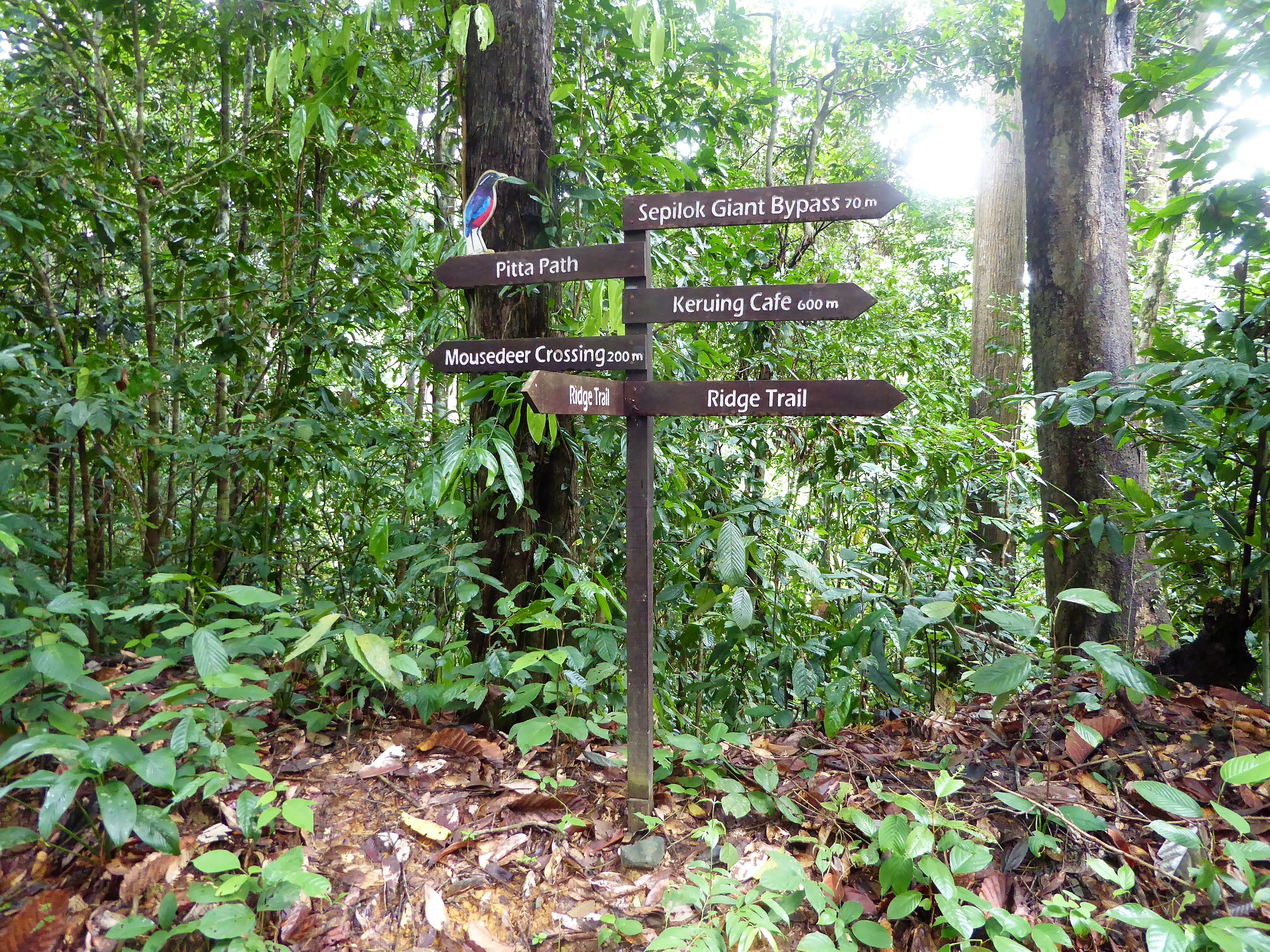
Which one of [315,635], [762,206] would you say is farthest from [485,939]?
[762,206]

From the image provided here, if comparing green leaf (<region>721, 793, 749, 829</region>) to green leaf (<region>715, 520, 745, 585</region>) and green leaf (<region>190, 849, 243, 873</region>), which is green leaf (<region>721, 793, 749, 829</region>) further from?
green leaf (<region>190, 849, 243, 873</region>)

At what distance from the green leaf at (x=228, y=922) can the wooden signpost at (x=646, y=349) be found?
0.99 metres

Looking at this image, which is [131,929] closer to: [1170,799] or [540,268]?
[540,268]

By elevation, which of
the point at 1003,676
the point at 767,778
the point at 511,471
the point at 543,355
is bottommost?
the point at 767,778

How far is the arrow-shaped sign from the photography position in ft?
6.07

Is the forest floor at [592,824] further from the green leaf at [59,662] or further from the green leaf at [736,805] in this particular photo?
the green leaf at [59,662]

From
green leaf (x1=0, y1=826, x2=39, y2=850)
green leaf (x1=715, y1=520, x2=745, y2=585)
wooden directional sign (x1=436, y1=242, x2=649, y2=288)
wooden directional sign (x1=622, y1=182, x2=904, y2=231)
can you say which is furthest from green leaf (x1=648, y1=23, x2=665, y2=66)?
green leaf (x1=0, y1=826, x2=39, y2=850)

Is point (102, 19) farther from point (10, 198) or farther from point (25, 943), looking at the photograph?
point (25, 943)

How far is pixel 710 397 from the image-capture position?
78.9 inches

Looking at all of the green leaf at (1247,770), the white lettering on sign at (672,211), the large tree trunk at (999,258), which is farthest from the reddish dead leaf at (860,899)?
the large tree trunk at (999,258)

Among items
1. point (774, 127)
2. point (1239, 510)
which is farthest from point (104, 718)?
point (774, 127)

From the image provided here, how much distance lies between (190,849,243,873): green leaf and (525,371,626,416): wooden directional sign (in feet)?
4.19

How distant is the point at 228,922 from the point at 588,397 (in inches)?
58.3

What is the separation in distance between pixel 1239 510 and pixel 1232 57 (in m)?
1.58
